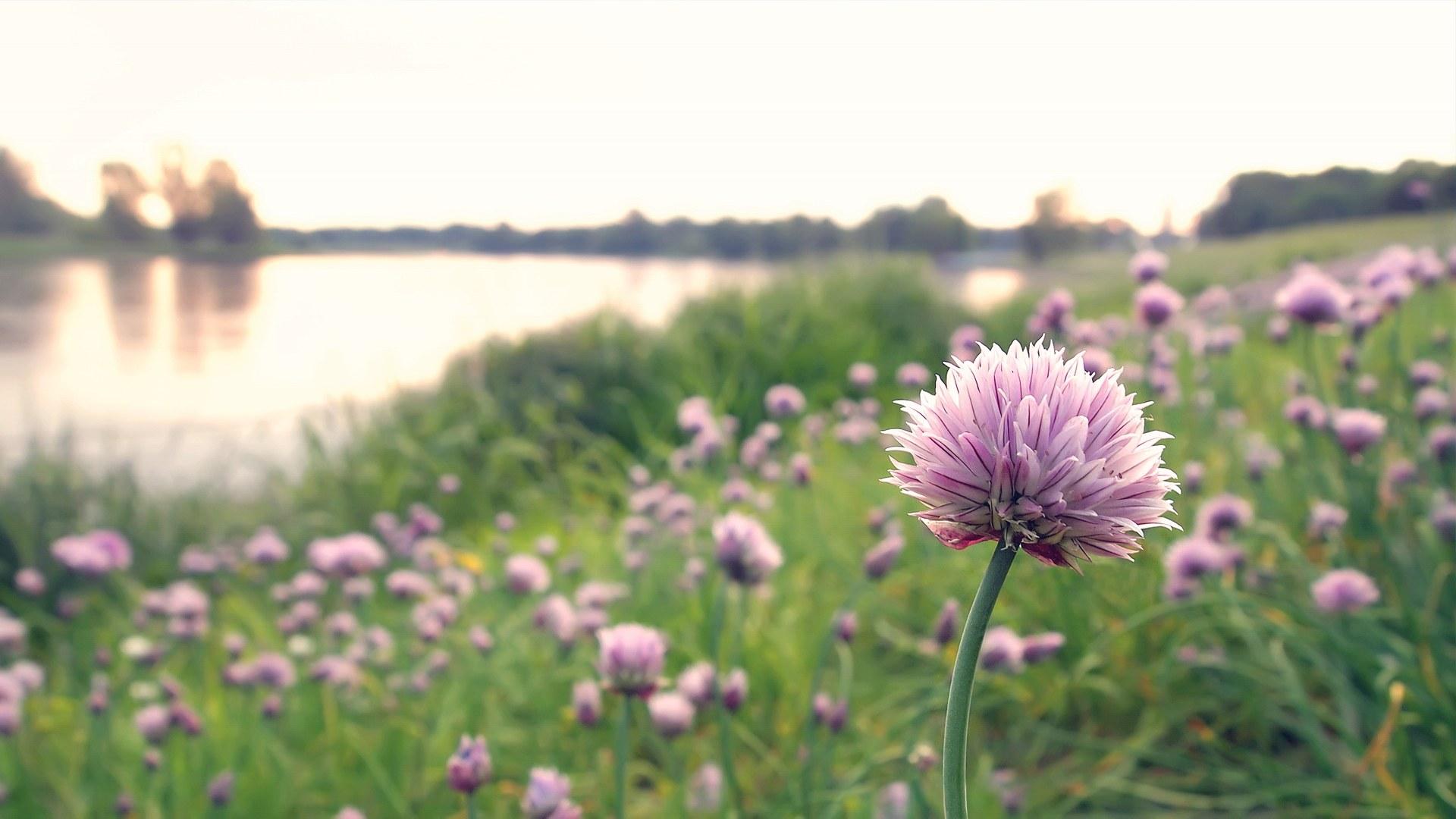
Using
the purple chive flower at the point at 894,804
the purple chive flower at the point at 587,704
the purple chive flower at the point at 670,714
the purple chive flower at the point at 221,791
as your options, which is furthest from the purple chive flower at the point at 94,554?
the purple chive flower at the point at 894,804

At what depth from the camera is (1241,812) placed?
2.07m

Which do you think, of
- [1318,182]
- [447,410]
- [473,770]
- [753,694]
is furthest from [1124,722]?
[1318,182]

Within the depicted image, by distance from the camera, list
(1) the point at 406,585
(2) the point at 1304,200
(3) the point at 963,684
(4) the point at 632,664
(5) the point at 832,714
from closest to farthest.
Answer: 1. (3) the point at 963,684
2. (4) the point at 632,664
3. (5) the point at 832,714
4. (1) the point at 406,585
5. (2) the point at 1304,200

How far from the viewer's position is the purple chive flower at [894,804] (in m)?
1.80

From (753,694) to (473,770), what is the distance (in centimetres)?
134

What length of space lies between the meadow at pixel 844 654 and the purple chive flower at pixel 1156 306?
0.01 m

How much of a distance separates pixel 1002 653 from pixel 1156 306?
1.28 m

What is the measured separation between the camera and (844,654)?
5.99ft

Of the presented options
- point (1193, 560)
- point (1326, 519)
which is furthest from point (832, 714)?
point (1326, 519)

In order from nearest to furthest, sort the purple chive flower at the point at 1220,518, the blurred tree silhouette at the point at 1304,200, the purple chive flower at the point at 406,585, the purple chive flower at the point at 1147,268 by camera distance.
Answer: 1. the purple chive flower at the point at 1220,518
2. the purple chive flower at the point at 406,585
3. the purple chive flower at the point at 1147,268
4. the blurred tree silhouette at the point at 1304,200

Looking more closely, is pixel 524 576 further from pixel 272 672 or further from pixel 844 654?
pixel 844 654

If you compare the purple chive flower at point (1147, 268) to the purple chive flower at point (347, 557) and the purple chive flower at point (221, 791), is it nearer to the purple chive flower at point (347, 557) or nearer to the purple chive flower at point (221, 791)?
the purple chive flower at point (347, 557)

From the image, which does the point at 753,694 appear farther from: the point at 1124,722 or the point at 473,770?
the point at 473,770

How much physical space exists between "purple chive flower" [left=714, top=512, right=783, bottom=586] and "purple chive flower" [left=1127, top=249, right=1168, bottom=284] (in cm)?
169
